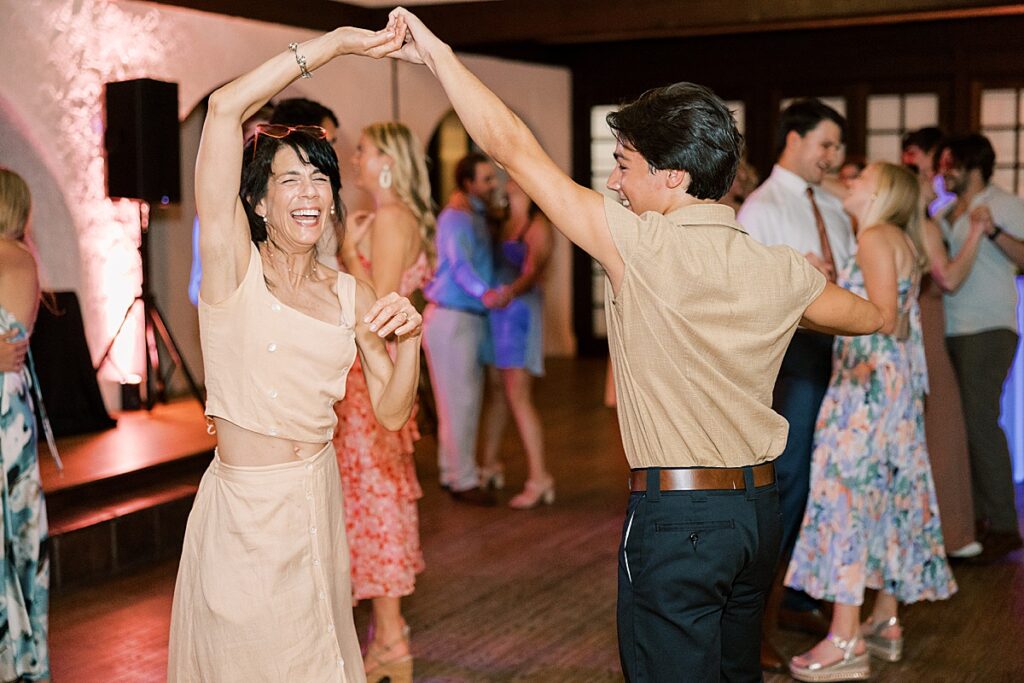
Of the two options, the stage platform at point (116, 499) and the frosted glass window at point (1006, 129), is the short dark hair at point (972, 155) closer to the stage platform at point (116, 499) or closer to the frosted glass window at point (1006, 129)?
the stage platform at point (116, 499)

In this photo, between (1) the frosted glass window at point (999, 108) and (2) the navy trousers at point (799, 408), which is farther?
(1) the frosted glass window at point (999, 108)

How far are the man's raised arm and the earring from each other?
193 centimetres

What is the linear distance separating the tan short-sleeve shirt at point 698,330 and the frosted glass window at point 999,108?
29.9 feet

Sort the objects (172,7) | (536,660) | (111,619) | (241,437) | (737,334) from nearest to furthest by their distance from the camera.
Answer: (737,334) → (241,437) → (536,660) → (111,619) → (172,7)

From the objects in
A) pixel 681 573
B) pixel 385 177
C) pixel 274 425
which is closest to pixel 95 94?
pixel 385 177

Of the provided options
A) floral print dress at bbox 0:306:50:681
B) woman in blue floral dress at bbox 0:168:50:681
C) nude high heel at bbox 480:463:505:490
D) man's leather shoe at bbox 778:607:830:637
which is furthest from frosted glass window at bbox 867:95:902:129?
floral print dress at bbox 0:306:50:681

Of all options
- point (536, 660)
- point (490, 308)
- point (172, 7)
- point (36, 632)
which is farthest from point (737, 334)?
point (172, 7)

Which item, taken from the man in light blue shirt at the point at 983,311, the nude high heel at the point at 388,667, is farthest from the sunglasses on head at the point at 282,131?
the man in light blue shirt at the point at 983,311

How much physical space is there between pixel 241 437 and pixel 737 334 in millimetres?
1001

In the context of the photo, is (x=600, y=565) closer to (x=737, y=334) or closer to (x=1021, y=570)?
(x=1021, y=570)

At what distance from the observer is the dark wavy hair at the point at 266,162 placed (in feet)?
8.34

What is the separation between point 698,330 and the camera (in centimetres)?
224

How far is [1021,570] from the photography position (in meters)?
5.09

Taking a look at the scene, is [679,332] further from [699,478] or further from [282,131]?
[282,131]
